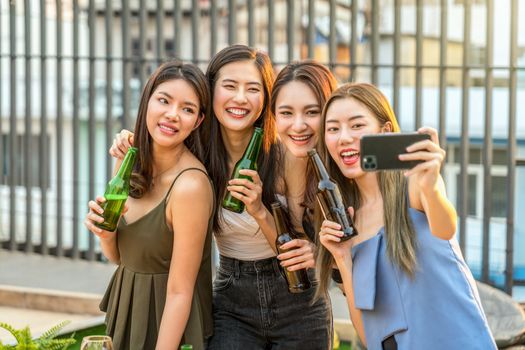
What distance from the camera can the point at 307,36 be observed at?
6645 mm

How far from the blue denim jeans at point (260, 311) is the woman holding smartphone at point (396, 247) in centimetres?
32

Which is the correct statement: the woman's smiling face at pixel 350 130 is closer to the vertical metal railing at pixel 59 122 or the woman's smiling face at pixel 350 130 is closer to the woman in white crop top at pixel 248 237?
the woman in white crop top at pixel 248 237

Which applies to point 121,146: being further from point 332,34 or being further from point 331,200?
point 332,34

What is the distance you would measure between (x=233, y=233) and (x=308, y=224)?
0.24 meters

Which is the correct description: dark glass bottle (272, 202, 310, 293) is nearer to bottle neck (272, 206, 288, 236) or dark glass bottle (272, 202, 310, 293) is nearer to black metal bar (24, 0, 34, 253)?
bottle neck (272, 206, 288, 236)

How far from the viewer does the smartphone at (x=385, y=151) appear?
2012mm

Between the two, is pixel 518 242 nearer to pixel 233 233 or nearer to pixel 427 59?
pixel 233 233

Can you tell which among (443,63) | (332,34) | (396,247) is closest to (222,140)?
(396,247)

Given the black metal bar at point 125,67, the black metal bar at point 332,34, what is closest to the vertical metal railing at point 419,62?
the black metal bar at point 332,34

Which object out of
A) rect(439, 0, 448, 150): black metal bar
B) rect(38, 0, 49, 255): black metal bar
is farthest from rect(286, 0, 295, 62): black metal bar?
rect(38, 0, 49, 255): black metal bar

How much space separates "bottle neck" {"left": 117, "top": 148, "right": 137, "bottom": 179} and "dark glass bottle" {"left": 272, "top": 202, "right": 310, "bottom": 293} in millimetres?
440

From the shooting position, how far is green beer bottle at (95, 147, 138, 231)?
8.29ft

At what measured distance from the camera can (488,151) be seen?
6.26m

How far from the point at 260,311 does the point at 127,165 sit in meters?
0.62
